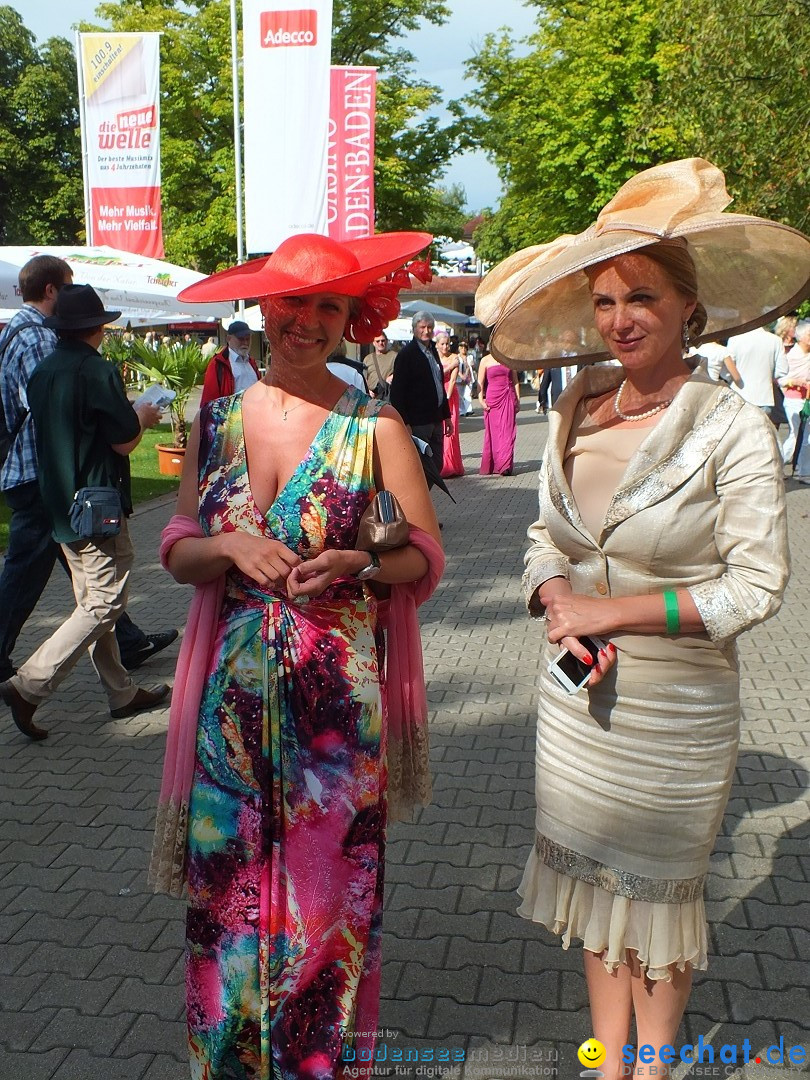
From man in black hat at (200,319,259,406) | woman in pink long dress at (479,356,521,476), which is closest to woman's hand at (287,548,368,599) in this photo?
man in black hat at (200,319,259,406)

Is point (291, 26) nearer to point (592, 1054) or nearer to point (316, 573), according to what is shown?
point (316, 573)

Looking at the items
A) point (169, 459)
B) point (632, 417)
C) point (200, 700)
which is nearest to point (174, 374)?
point (169, 459)

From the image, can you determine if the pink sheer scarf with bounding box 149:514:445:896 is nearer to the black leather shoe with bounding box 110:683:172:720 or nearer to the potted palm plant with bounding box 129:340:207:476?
the black leather shoe with bounding box 110:683:172:720

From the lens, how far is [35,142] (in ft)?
166

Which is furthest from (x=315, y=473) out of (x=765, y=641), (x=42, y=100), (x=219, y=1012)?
(x=42, y=100)

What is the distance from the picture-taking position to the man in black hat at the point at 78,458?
5156mm

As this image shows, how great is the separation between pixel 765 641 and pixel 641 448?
16.8ft

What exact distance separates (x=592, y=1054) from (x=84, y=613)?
11.1ft

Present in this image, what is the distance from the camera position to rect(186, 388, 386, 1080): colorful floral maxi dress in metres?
2.57

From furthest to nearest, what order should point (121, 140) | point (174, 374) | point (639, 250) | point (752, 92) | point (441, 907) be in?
point (752, 92) → point (121, 140) → point (174, 374) → point (441, 907) → point (639, 250)

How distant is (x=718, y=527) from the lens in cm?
234

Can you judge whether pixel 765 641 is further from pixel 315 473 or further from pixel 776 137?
pixel 776 137

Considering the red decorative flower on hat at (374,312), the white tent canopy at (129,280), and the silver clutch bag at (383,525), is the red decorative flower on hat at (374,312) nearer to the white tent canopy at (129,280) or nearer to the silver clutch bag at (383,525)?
the silver clutch bag at (383,525)

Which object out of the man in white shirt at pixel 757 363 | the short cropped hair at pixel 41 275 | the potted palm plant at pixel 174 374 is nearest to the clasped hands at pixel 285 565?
the short cropped hair at pixel 41 275
